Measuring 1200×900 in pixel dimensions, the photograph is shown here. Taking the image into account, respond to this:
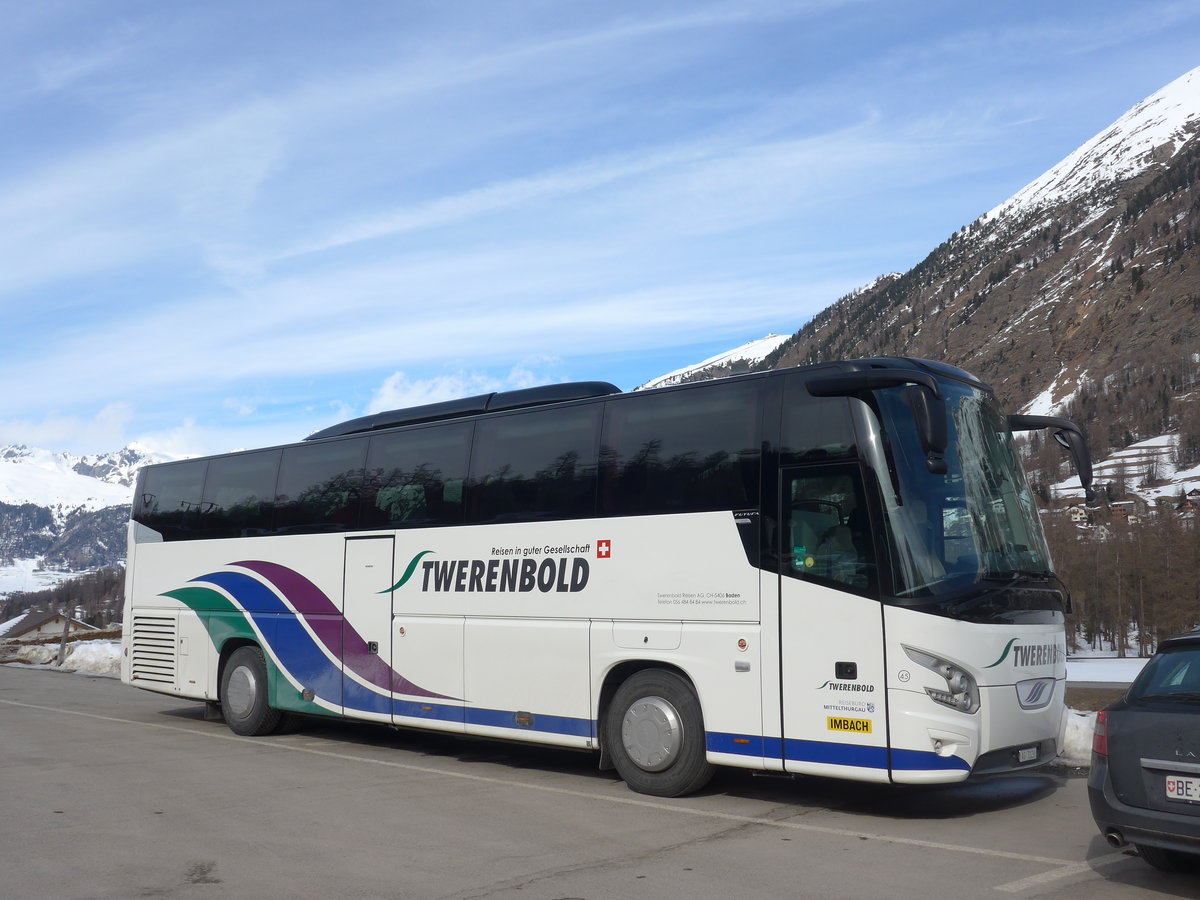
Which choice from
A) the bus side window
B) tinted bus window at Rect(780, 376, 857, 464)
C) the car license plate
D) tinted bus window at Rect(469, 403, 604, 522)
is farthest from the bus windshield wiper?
tinted bus window at Rect(469, 403, 604, 522)

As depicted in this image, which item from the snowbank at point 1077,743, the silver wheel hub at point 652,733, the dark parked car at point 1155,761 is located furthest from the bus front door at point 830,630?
the snowbank at point 1077,743

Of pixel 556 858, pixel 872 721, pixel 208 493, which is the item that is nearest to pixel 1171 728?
pixel 872 721

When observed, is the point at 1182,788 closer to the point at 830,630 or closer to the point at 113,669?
the point at 830,630

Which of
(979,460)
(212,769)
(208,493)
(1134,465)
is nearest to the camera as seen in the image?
(979,460)

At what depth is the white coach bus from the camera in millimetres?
8359

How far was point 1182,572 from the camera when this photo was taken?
103812mm

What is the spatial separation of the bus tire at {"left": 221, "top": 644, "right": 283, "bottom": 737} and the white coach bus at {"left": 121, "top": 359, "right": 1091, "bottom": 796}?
28 cm

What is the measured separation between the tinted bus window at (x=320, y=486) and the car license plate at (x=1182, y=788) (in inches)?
361

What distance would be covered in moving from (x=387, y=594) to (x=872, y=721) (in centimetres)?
607

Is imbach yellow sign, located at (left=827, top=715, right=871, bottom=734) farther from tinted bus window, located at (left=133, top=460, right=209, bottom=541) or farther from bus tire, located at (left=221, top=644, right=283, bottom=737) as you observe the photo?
tinted bus window, located at (left=133, top=460, right=209, bottom=541)

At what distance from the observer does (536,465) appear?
11.1 m

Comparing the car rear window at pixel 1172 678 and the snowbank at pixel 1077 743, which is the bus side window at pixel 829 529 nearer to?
the car rear window at pixel 1172 678

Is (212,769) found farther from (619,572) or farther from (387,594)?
(619,572)

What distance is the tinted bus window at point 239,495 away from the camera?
14.4 m
